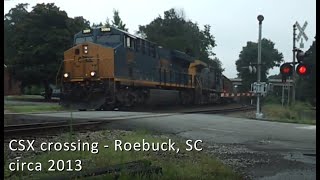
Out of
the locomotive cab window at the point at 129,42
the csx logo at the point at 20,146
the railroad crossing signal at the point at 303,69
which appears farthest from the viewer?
the locomotive cab window at the point at 129,42

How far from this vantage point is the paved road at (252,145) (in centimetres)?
727

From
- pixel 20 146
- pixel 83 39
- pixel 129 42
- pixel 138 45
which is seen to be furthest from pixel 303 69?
pixel 83 39

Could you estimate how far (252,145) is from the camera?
10.1 metres

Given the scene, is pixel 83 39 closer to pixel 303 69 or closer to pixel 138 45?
pixel 138 45

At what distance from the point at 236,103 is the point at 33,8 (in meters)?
18.1

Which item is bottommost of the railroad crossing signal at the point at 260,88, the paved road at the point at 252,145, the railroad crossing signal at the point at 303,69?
the paved road at the point at 252,145

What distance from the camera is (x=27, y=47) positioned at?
12992 millimetres

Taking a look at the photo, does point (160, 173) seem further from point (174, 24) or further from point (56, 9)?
point (56, 9)

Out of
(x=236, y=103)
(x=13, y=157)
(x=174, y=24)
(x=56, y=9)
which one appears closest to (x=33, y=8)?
(x=56, y=9)

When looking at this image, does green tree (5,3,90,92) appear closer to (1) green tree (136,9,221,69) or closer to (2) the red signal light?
(1) green tree (136,9,221,69)

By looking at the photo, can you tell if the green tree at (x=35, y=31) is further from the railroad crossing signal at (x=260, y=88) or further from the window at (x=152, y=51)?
the railroad crossing signal at (x=260, y=88)

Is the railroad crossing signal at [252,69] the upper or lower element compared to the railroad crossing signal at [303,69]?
upper

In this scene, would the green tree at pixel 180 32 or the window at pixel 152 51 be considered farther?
the window at pixel 152 51

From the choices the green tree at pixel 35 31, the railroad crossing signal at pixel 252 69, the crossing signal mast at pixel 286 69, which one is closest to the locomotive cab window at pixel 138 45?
the green tree at pixel 35 31
